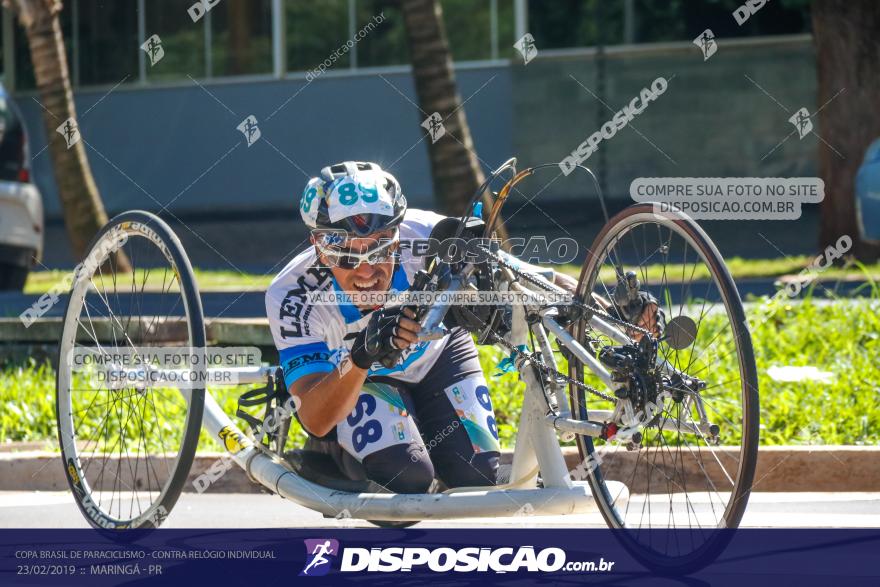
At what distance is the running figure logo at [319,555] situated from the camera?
16.0ft

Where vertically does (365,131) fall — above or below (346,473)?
above

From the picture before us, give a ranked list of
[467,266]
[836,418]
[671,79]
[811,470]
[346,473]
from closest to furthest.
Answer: [467,266], [346,473], [811,470], [836,418], [671,79]

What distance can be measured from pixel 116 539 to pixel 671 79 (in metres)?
15.2

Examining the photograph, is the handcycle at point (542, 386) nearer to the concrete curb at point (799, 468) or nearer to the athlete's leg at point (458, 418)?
the athlete's leg at point (458, 418)

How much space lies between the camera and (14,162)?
37.4 feet

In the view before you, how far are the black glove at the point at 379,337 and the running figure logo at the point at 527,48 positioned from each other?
1559 centimetres

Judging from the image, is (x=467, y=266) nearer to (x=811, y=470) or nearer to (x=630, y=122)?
(x=811, y=470)

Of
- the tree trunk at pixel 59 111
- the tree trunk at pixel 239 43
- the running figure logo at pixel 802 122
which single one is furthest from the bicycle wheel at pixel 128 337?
the tree trunk at pixel 239 43

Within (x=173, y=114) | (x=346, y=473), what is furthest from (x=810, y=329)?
(x=173, y=114)

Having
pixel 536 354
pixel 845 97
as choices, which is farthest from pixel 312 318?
pixel 845 97

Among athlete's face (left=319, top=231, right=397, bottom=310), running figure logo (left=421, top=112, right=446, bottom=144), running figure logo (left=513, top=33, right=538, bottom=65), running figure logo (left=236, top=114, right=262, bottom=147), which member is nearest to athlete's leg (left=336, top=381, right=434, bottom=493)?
athlete's face (left=319, top=231, right=397, bottom=310)

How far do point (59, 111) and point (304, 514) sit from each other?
9.53 meters

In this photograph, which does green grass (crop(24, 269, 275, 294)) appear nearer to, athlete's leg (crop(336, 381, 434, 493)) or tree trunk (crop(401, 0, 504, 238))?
tree trunk (crop(401, 0, 504, 238))

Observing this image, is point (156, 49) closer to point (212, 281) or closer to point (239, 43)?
point (239, 43)
